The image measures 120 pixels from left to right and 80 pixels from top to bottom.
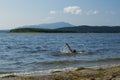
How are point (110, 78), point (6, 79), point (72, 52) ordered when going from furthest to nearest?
point (72, 52)
point (6, 79)
point (110, 78)

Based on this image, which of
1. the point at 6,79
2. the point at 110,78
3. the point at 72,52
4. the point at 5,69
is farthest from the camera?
the point at 72,52

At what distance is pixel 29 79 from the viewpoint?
17.7 meters

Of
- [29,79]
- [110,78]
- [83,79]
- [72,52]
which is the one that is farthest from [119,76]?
[72,52]

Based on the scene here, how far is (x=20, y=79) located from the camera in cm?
1770

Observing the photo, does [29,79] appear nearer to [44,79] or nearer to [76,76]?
[44,79]

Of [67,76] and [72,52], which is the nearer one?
[67,76]

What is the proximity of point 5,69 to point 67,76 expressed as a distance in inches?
398

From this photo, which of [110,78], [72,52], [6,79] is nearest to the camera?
[110,78]

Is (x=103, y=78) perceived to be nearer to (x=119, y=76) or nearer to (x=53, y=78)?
(x=119, y=76)

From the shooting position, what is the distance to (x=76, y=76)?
726 inches

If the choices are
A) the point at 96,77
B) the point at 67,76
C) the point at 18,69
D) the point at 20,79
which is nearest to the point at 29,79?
the point at 20,79

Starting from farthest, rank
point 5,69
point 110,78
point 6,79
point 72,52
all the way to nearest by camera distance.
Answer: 1. point 72,52
2. point 5,69
3. point 6,79
4. point 110,78

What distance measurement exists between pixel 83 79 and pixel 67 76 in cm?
138

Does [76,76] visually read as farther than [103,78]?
Yes
